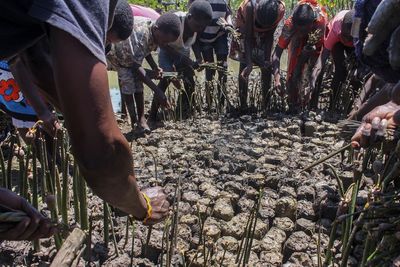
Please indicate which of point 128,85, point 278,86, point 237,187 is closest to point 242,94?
point 278,86

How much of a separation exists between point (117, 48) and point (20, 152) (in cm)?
198

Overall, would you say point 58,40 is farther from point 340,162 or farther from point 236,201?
point 340,162

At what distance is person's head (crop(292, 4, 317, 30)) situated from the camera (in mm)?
4133

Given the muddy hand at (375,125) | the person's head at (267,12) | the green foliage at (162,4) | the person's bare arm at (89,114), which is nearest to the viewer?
the person's bare arm at (89,114)

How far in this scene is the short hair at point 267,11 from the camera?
427 centimetres

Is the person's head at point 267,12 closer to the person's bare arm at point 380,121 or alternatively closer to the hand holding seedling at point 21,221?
the person's bare arm at point 380,121

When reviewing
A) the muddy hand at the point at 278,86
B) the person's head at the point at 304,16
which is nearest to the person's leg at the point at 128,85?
the muddy hand at the point at 278,86

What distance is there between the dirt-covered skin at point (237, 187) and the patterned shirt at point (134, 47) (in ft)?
2.17

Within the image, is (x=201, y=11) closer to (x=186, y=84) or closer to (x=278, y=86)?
(x=186, y=84)

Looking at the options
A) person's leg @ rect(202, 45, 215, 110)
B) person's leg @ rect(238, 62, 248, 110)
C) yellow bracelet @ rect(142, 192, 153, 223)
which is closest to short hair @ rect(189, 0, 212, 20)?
person's leg @ rect(202, 45, 215, 110)

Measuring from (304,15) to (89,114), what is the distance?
138 inches

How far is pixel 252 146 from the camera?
339 centimetres

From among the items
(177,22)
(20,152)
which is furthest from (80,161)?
(177,22)

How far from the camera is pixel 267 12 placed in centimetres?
427
